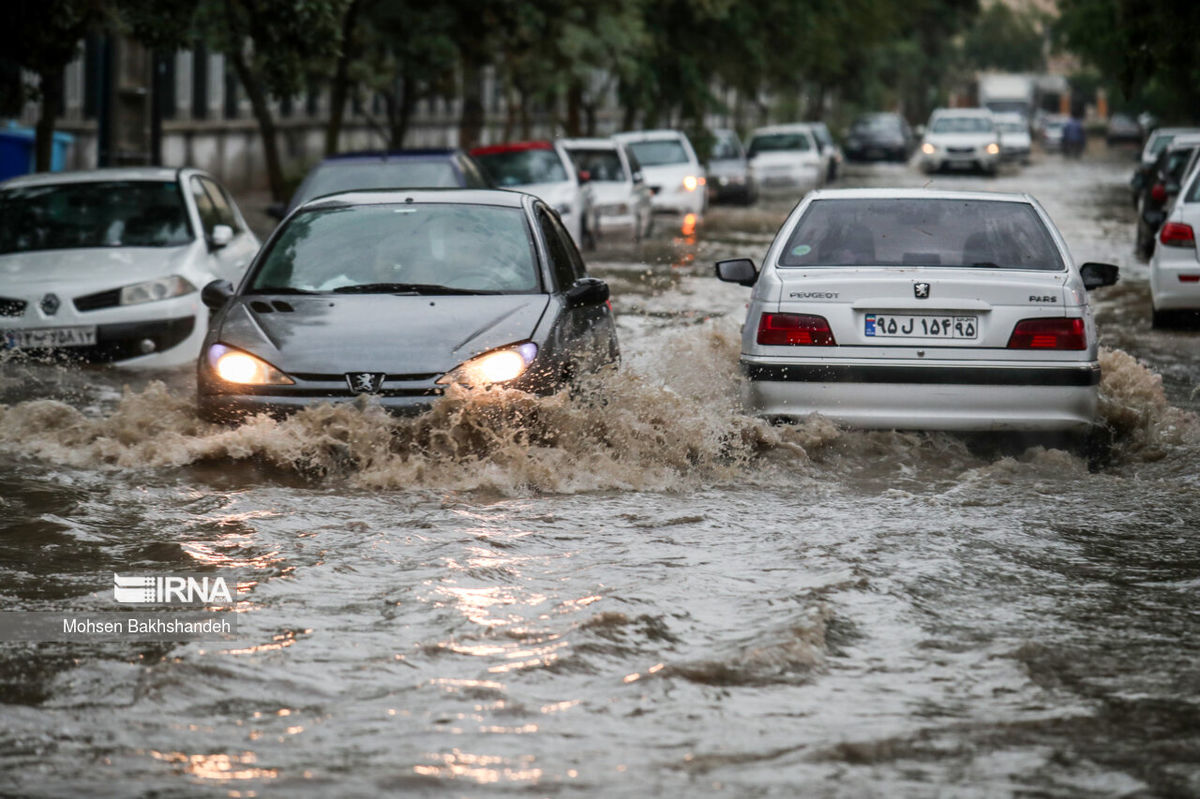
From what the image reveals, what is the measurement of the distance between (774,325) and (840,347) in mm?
331

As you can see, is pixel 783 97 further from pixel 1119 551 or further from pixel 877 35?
pixel 1119 551

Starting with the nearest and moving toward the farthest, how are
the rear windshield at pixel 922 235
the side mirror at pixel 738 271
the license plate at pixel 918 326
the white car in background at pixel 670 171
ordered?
1. the license plate at pixel 918 326
2. the rear windshield at pixel 922 235
3. the side mirror at pixel 738 271
4. the white car in background at pixel 670 171

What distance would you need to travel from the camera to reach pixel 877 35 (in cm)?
6438

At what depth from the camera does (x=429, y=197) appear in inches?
411

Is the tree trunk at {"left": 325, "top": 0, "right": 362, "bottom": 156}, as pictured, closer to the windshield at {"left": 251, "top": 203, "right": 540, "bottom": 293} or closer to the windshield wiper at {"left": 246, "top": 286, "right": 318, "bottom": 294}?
the windshield at {"left": 251, "top": 203, "right": 540, "bottom": 293}

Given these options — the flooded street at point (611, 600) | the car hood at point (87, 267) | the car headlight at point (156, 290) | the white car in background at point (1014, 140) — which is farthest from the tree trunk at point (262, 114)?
the white car in background at point (1014, 140)

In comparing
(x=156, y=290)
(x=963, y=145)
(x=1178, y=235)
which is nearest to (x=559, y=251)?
(x=156, y=290)

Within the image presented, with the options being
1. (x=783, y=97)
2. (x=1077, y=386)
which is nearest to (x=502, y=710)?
(x=1077, y=386)

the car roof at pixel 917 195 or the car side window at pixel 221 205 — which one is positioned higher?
the car roof at pixel 917 195

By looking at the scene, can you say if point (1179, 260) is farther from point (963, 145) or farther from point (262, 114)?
point (963, 145)

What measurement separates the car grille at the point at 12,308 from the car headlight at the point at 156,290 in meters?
0.65

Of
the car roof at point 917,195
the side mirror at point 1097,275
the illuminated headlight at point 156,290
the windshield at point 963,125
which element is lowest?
the windshield at point 963,125

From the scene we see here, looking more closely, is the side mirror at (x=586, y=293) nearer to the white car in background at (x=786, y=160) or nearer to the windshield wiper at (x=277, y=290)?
the windshield wiper at (x=277, y=290)

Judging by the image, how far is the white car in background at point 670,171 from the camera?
32125mm
